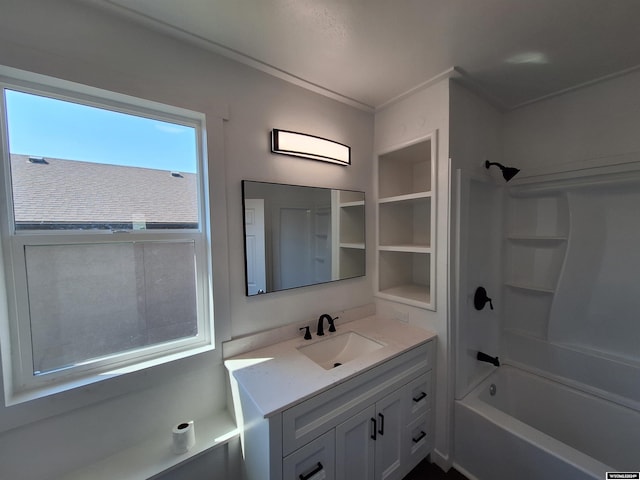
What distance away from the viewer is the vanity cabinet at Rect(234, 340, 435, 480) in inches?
39.8

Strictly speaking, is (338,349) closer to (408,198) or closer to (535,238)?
(408,198)

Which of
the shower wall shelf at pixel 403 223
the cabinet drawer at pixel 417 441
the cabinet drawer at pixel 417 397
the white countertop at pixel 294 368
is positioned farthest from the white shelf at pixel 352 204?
the cabinet drawer at pixel 417 441

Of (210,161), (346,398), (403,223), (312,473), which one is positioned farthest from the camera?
(403,223)

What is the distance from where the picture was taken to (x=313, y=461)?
3.53 ft

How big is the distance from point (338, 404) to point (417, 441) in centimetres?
80

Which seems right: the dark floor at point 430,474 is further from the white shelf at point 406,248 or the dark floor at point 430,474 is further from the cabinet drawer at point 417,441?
the white shelf at point 406,248

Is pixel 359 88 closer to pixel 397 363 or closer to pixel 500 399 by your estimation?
pixel 397 363

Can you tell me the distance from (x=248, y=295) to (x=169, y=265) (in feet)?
1.44

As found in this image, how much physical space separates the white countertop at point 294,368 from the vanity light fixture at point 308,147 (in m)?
1.18

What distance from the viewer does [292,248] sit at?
1611 millimetres

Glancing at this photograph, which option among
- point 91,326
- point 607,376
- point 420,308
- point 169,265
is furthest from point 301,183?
point 607,376

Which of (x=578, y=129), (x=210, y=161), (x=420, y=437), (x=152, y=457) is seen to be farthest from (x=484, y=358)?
(x=210, y=161)

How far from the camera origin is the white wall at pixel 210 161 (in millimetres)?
951

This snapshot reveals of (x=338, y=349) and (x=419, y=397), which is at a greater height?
(x=338, y=349)
